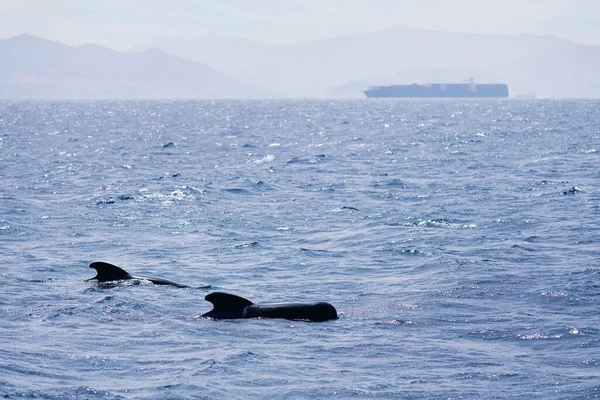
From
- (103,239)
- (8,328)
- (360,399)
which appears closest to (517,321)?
(360,399)

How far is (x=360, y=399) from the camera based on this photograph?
13.1 metres

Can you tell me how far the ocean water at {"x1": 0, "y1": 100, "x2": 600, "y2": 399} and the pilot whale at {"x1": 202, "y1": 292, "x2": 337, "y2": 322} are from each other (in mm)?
316

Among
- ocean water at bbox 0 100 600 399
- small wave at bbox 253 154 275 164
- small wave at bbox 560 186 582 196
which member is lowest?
ocean water at bbox 0 100 600 399

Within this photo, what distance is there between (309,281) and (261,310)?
3983mm

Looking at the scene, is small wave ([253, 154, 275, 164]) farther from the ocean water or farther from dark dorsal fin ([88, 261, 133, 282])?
dark dorsal fin ([88, 261, 133, 282])

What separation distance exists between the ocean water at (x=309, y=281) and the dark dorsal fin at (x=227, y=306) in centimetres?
37

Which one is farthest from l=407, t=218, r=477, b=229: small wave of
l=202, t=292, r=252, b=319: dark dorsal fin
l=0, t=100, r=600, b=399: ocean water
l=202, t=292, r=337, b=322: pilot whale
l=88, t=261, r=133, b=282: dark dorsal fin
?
l=202, t=292, r=252, b=319: dark dorsal fin

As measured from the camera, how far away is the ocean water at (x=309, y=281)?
14164 mm

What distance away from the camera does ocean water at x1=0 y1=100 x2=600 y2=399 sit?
46.5 ft

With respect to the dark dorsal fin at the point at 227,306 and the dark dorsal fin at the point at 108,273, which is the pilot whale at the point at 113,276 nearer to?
the dark dorsal fin at the point at 108,273

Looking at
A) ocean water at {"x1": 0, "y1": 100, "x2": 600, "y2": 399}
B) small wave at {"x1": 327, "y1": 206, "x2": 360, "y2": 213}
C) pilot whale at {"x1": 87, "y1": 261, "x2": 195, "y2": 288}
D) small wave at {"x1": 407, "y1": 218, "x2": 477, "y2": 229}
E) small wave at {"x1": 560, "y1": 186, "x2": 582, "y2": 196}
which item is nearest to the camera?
ocean water at {"x1": 0, "y1": 100, "x2": 600, "y2": 399}

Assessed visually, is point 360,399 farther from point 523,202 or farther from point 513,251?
point 523,202

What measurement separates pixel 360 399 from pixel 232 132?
267 feet

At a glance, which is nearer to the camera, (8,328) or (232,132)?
(8,328)
